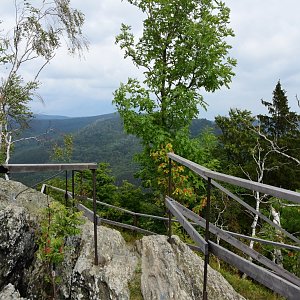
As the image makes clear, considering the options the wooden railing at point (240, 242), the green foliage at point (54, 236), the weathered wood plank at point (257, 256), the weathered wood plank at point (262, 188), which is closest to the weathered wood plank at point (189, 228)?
the wooden railing at point (240, 242)

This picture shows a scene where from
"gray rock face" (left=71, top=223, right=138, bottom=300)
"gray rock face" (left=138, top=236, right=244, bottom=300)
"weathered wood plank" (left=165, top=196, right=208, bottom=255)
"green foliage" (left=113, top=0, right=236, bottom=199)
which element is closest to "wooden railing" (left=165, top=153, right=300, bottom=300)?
"weathered wood plank" (left=165, top=196, right=208, bottom=255)

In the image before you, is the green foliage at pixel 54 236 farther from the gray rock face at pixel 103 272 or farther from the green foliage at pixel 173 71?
the green foliage at pixel 173 71

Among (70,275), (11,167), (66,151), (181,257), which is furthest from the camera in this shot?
(66,151)

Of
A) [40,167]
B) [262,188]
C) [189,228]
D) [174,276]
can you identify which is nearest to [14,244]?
[40,167]

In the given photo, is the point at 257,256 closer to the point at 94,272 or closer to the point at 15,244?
the point at 94,272

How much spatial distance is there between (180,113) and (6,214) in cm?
1009

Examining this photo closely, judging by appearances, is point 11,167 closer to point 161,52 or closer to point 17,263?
point 17,263

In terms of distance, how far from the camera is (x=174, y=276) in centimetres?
468

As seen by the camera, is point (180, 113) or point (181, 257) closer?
point (181, 257)

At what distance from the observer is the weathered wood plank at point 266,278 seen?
2404mm

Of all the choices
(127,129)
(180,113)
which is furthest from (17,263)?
(180,113)

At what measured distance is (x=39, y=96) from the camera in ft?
49.1

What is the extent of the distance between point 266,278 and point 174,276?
88.1 inches

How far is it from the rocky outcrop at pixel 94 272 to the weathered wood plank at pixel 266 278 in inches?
56.6
